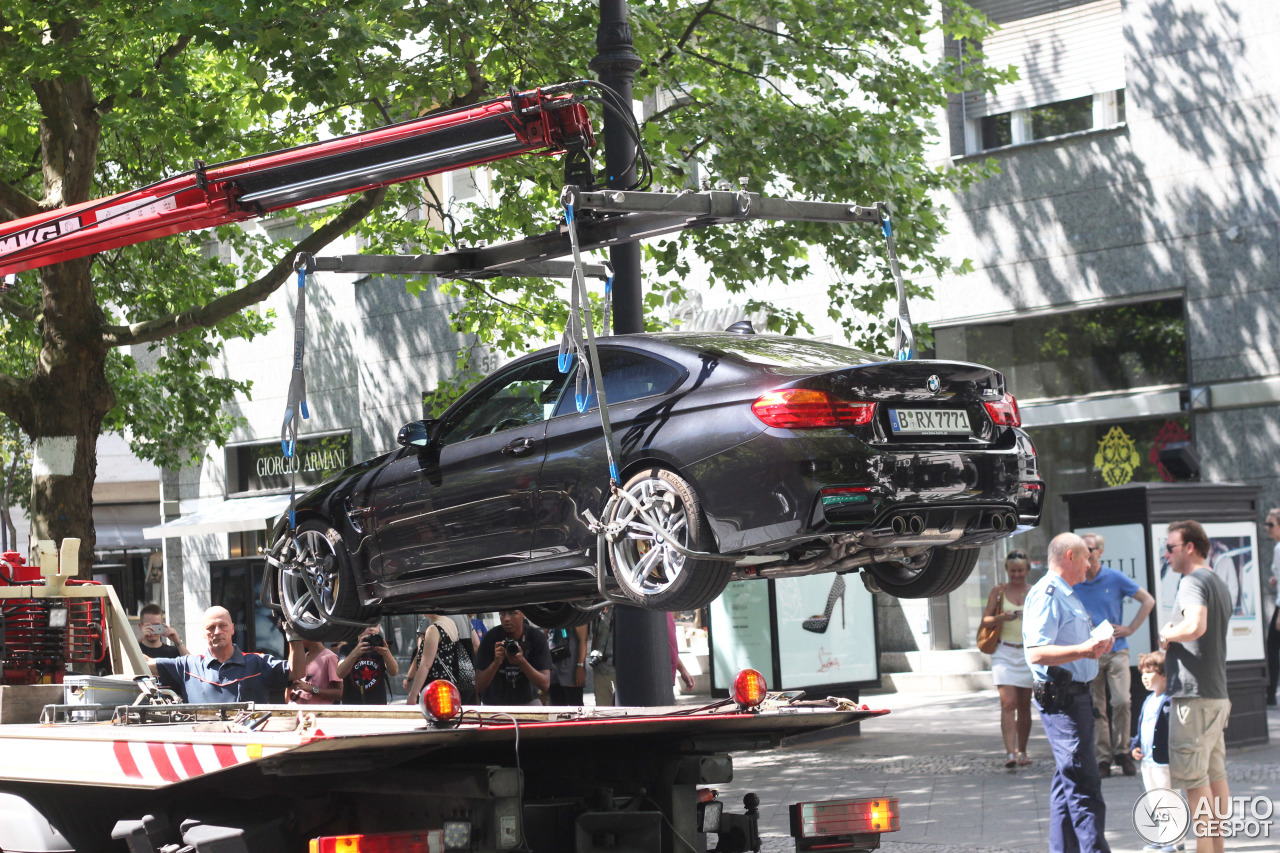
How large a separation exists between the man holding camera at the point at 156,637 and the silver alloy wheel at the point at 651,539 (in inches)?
285

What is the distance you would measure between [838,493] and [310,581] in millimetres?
2985

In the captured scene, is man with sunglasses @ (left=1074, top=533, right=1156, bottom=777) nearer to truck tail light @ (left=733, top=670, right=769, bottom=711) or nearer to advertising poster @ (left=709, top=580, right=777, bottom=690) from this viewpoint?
advertising poster @ (left=709, top=580, right=777, bottom=690)

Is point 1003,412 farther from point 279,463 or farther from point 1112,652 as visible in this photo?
point 279,463

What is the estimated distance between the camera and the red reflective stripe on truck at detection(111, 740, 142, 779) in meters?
5.23

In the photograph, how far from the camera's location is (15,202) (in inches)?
491

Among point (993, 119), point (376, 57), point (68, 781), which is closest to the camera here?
point (68, 781)

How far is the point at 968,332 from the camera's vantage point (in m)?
18.2

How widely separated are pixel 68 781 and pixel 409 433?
1861 millimetres

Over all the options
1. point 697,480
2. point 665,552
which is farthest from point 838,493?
point 665,552

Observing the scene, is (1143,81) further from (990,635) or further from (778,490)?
(778,490)

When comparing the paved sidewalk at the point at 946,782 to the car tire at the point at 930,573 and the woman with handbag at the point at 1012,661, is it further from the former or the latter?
the car tire at the point at 930,573

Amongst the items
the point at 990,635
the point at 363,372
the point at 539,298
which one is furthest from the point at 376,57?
the point at 363,372

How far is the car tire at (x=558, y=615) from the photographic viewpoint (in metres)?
7.05

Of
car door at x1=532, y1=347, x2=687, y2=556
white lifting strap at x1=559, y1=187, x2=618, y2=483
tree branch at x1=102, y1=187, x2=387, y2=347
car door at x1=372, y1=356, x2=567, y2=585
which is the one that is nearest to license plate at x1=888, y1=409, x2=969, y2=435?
car door at x1=532, y1=347, x2=687, y2=556
